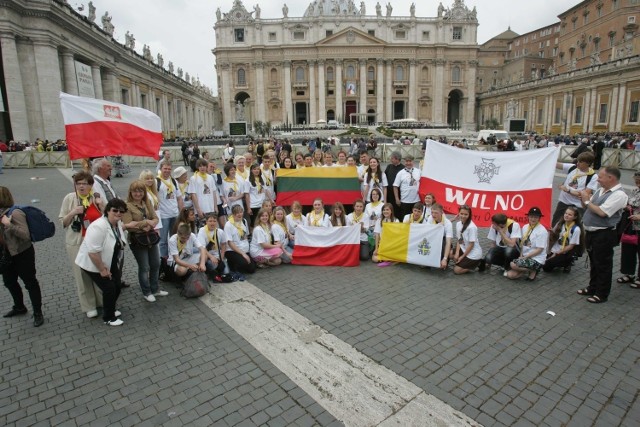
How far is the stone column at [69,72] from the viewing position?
2872cm

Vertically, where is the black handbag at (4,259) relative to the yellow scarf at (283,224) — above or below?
above

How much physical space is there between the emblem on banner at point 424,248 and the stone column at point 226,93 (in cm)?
7553

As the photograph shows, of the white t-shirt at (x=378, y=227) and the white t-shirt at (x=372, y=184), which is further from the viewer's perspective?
the white t-shirt at (x=372, y=184)

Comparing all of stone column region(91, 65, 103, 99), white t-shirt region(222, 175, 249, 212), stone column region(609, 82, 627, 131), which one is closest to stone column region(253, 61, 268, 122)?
stone column region(91, 65, 103, 99)

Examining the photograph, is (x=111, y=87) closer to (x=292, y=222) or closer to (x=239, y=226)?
(x=292, y=222)

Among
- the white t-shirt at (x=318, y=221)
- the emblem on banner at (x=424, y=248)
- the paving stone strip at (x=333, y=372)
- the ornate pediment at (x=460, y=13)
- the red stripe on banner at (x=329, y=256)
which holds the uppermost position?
the ornate pediment at (x=460, y=13)

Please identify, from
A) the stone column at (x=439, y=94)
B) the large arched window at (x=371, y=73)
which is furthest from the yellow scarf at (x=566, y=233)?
the large arched window at (x=371, y=73)

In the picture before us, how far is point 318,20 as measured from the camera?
76875mm

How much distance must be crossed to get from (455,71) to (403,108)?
40.1ft

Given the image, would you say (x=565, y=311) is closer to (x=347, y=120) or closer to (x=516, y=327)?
(x=516, y=327)

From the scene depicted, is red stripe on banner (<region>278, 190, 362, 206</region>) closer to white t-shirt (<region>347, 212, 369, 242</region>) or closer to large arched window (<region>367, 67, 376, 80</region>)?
white t-shirt (<region>347, 212, 369, 242</region>)

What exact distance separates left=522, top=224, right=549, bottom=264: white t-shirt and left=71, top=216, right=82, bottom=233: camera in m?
7.10

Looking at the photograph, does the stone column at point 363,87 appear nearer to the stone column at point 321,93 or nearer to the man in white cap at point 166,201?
the stone column at point 321,93

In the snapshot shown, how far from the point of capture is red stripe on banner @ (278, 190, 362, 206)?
9904mm
